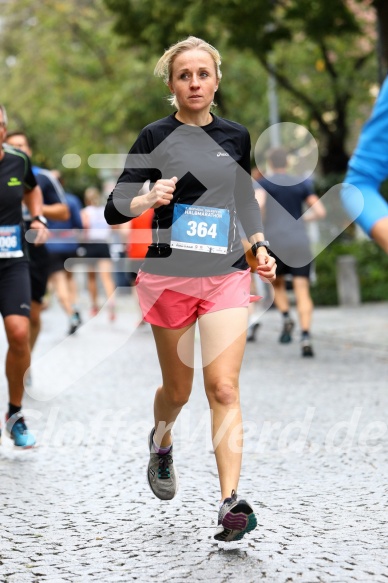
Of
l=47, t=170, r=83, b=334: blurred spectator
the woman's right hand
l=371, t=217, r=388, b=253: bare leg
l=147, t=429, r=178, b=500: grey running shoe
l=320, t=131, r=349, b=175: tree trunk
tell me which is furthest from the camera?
l=320, t=131, r=349, b=175: tree trunk

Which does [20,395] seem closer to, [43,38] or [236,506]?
[236,506]

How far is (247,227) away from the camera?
5109 millimetres

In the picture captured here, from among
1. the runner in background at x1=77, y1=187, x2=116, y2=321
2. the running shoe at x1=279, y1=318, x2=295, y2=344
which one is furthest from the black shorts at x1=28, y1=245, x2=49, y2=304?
the runner in background at x1=77, y1=187, x2=116, y2=321

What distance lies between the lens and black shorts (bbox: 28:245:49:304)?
31.2 ft

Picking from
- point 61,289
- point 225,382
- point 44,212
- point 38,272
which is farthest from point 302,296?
point 225,382

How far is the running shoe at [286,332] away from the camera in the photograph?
43.3ft

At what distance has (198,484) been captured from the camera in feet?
19.3

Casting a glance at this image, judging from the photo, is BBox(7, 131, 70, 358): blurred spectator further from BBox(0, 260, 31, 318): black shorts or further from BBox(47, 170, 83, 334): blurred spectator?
BBox(47, 170, 83, 334): blurred spectator

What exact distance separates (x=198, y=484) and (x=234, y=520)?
151 cm

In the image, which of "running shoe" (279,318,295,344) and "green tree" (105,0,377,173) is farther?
"green tree" (105,0,377,173)

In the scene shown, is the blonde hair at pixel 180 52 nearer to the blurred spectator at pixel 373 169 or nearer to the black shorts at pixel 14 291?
the blurred spectator at pixel 373 169

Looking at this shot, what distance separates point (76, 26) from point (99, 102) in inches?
196

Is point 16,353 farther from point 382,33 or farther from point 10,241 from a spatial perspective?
point 382,33

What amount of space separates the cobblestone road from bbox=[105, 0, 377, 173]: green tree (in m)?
6.94
